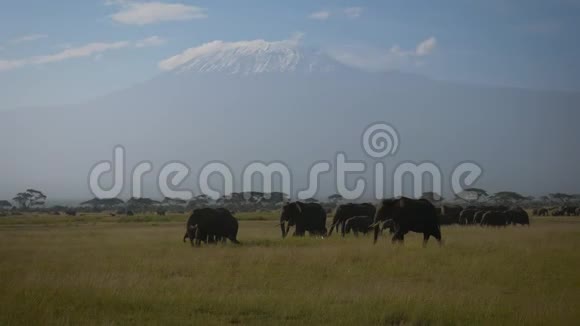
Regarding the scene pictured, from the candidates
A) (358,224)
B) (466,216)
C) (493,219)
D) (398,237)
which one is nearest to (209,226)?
(398,237)

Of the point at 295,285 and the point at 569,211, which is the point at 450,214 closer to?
the point at 569,211

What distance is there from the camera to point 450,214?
165 ft

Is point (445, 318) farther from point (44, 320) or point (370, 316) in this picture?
point (44, 320)

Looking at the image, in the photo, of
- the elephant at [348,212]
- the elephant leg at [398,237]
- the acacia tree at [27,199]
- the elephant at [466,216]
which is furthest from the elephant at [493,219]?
the acacia tree at [27,199]

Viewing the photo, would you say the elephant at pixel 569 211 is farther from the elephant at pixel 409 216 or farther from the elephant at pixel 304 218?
the elephant at pixel 409 216

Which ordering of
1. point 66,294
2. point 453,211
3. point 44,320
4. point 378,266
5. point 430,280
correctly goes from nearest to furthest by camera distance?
point 44,320, point 66,294, point 430,280, point 378,266, point 453,211

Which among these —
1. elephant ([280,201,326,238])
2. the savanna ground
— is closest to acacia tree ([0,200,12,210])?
elephant ([280,201,326,238])

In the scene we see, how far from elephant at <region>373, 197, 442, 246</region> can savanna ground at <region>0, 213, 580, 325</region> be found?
54.1 inches

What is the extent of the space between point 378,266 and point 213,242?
10.2m

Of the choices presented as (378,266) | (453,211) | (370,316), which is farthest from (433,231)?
(453,211)

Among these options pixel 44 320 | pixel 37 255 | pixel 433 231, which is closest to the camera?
pixel 44 320

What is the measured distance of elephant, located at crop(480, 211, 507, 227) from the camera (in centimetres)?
4569

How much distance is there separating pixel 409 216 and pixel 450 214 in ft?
93.4

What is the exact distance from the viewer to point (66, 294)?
477 inches
